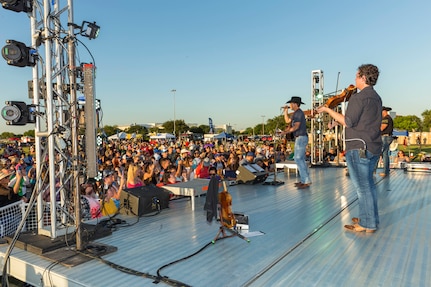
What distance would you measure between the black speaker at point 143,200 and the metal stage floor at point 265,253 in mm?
132

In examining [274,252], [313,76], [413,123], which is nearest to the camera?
[274,252]

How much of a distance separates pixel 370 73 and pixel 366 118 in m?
0.51

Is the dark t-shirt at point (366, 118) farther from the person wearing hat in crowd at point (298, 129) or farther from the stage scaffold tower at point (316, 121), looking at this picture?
the stage scaffold tower at point (316, 121)

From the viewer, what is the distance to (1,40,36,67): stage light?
3248mm

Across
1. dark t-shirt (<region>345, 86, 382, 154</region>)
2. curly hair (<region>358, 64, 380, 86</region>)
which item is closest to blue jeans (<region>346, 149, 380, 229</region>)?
dark t-shirt (<region>345, 86, 382, 154</region>)

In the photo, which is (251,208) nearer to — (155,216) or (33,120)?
(155,216)

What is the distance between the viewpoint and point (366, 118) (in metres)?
3.53

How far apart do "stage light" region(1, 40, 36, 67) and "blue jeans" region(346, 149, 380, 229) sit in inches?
148

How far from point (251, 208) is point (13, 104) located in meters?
3.57

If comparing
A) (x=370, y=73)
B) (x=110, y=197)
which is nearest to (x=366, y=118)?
(x=370, y=73)

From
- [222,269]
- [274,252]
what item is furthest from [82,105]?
[274,252]

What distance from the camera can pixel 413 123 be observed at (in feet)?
218

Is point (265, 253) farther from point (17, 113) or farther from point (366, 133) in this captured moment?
point (17, 113)

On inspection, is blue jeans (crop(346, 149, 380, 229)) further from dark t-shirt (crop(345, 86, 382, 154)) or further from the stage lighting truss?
the stage lighting truss
